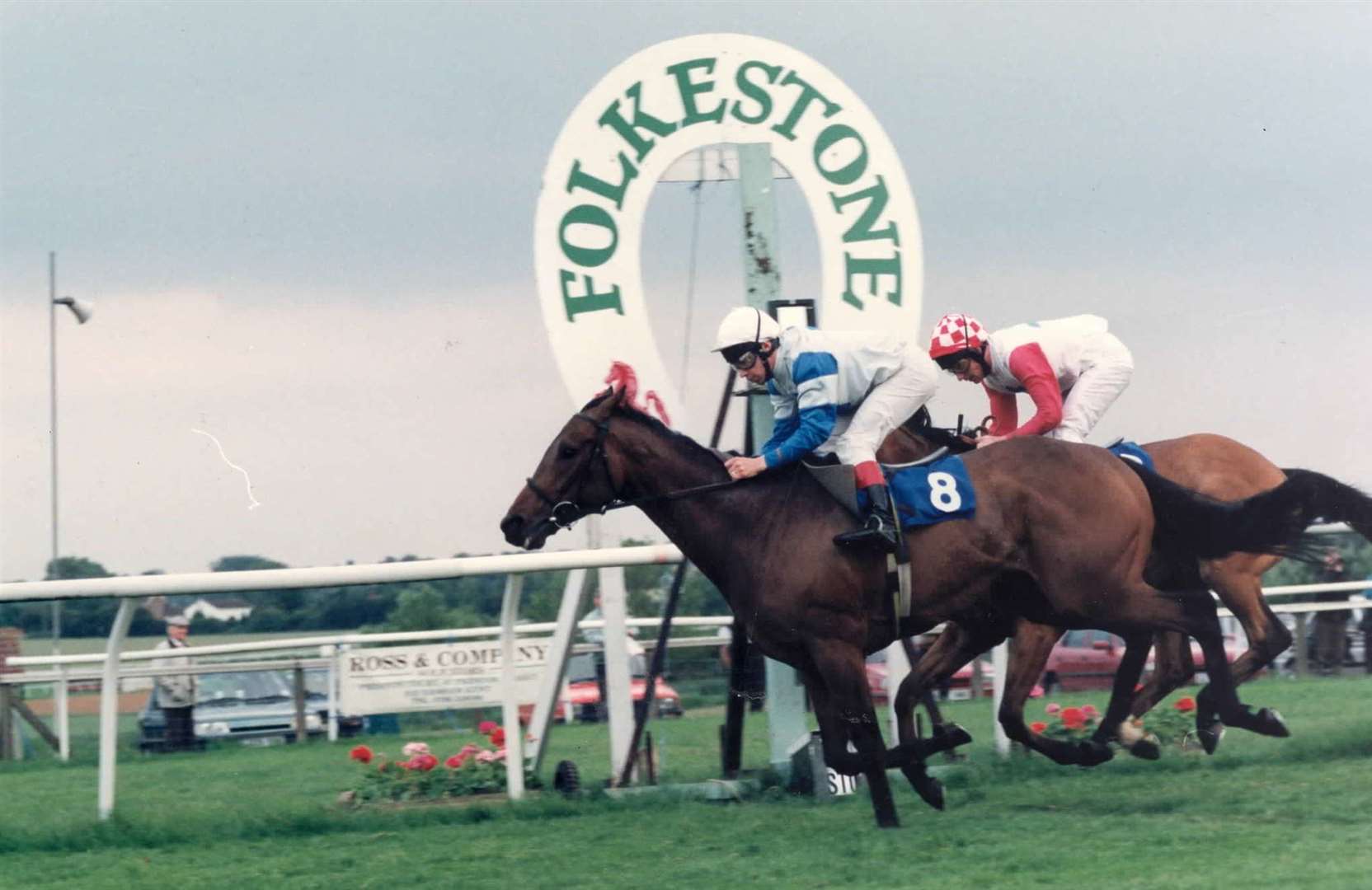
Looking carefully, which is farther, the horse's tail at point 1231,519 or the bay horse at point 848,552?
the horse's tail at point 1231,519

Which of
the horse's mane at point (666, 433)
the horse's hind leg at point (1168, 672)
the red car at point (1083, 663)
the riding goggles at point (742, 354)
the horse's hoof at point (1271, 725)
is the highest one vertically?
the riding goggles at point (742, 354)

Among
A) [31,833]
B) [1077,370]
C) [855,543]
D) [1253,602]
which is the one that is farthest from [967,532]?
[31,833]

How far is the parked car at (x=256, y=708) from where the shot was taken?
8.78m

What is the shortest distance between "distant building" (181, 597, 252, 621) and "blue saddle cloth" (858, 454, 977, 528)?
273cm

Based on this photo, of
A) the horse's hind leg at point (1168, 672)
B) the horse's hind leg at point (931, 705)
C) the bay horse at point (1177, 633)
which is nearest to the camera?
the bay horse at point (1177, 633)

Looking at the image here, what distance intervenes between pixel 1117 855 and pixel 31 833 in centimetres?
359

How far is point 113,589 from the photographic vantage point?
589cm

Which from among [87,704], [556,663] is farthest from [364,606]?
[87,704]

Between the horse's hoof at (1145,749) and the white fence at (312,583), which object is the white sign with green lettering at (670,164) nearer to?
the white fence at (312,583)

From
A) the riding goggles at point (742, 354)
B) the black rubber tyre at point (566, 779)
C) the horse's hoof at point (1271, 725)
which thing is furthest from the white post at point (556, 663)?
the horse's hoof at point (1271, 725)

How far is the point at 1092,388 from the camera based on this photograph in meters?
6.41

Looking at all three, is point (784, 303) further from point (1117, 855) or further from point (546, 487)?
point (1117, 855)

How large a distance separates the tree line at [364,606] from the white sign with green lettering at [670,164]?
93cm

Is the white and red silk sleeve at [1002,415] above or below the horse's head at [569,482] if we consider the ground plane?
above
